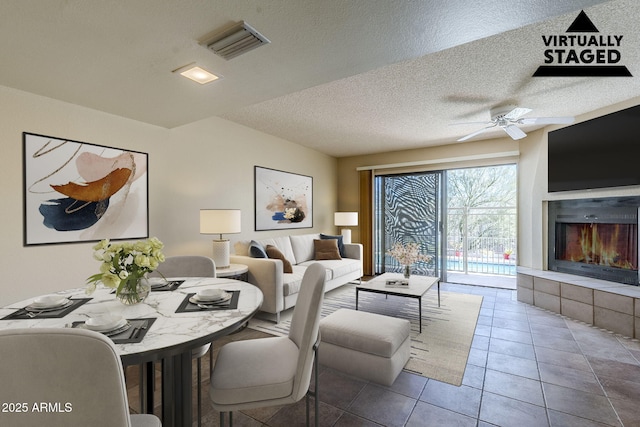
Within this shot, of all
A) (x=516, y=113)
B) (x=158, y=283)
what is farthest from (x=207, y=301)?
(x=516, y=113)

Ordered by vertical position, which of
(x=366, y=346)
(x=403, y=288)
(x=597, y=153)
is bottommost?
(x=366, y=346)

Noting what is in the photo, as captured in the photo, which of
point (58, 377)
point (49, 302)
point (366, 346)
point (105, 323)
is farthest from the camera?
point (366, 346)

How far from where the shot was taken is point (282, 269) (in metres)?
3.23

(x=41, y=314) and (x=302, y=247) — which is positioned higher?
(x=41, y=314)

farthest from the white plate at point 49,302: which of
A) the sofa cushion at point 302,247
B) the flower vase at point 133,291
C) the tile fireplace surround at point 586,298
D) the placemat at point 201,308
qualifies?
the tile fireplace surround at point 586,298

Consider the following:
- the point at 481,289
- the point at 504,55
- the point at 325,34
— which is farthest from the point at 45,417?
the point at 481,289

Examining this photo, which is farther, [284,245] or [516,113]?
[284,245]

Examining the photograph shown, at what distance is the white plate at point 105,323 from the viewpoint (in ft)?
3.52

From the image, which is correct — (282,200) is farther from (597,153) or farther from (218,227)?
(597,153)

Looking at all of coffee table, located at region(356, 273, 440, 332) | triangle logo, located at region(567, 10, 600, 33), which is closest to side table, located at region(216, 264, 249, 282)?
coffee table, located at region(356, 273, 440, 332)

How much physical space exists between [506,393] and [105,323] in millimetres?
2370

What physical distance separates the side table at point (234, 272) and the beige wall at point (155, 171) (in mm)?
626

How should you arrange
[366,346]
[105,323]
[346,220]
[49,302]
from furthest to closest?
[346,220]
[366,346]
[49,302]
[105,323]

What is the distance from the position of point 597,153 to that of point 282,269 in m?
4.03
